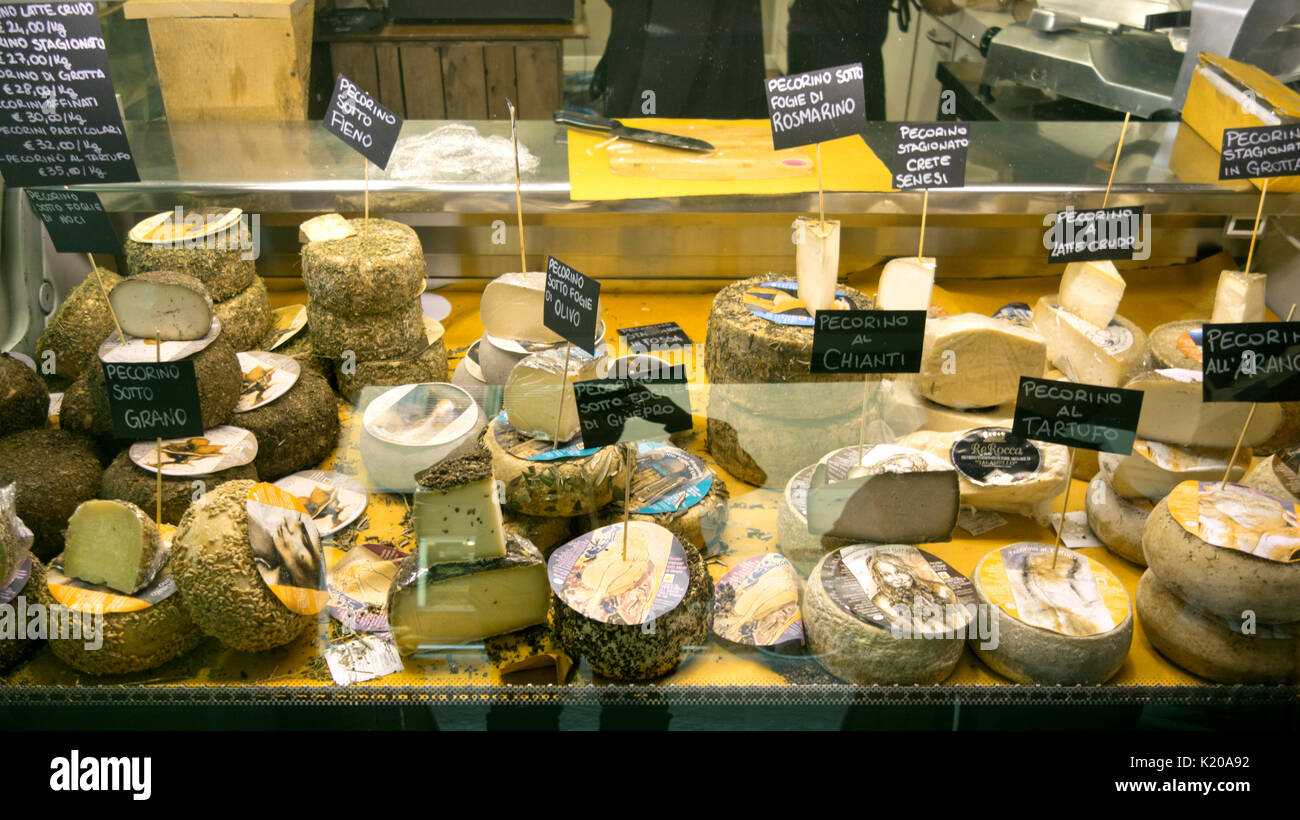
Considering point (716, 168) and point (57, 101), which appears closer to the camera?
point (57, 101)

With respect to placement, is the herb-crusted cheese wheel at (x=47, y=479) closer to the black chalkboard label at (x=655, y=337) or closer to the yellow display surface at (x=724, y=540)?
the yellow display surface at (x=724, y=540)

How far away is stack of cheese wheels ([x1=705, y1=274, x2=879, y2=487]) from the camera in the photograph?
187 centimetres

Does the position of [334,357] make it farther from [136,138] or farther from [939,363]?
[939,363]

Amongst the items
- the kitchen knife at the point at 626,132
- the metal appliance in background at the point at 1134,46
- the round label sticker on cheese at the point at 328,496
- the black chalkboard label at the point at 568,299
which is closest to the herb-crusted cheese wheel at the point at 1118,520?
the black chalkboard label at the point at 568,299

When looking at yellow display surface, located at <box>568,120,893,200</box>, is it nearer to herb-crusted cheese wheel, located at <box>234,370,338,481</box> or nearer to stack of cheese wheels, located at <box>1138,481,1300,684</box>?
herb-crusted cheese wheel, located at <box>234,370,338,481</box>

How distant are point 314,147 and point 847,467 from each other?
165cm

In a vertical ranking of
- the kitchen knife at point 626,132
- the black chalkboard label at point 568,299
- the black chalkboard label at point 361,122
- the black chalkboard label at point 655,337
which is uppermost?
the black chalkboard label at point 361,122

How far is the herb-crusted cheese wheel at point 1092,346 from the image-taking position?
2002 millimetres

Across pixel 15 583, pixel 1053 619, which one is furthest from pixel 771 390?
pixel 15 583

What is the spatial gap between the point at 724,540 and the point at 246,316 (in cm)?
127

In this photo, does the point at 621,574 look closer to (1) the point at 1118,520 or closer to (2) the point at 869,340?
(2) the point at 869,340

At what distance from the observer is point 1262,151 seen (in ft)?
5.92

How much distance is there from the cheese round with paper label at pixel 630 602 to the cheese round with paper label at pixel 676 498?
177 millimetres
